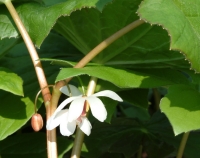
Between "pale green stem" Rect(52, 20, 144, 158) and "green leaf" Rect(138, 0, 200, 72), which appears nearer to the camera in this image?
"green leaf" Rect(138, 0, 200, 72)

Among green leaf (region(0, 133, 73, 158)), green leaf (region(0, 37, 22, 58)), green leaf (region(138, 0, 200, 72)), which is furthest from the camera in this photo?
green leaf (region(0, 133, 73, 158))

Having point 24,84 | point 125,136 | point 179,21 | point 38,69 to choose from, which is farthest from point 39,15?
point 125,136

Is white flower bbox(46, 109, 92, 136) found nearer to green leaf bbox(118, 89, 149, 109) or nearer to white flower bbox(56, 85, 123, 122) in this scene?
white flower bbox(56, 85, 123, 122)

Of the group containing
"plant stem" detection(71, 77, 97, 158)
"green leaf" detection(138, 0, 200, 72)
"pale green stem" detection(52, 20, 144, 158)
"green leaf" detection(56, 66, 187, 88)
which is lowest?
"plant stem" detection(71, 77, 97, 158)

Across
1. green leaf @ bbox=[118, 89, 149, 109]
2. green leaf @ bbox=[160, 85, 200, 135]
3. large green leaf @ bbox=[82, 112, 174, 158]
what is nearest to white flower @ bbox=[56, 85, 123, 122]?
green leaf @ bbox=[160, 85, 200, 135]

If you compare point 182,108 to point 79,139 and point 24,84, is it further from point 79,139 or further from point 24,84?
point 24,84

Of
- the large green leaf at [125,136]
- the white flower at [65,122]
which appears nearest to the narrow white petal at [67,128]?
the white flower at [65,122]

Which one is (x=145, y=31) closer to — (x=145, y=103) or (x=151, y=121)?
(x=145, y=103)

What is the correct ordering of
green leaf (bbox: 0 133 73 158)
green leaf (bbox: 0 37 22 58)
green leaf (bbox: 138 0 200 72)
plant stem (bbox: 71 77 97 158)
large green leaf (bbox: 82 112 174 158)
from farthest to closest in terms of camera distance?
large green leaf (bbox: 82 112 174 158), green leaf (bbox: 0 133 73 158), green leaf (bbox: 0 37 22 58), plant stem (bbox: 71 77 97 158), green leaf (bbox: 138 0 200 72)
